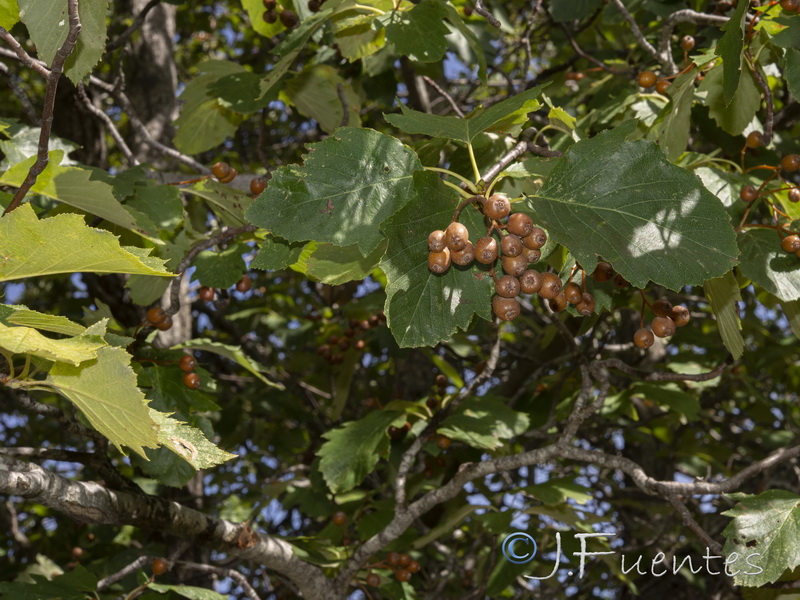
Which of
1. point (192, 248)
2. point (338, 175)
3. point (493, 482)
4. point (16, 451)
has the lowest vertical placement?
point (493, 482)

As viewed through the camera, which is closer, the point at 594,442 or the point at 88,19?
the point at 88,19

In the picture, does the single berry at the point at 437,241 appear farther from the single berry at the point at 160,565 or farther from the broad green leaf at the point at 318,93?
the broad green leaf at the point at 318,93

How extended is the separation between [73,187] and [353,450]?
5.20 feet

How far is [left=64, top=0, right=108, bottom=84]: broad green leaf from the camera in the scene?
2.02 m

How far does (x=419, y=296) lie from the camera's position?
5.66 feet

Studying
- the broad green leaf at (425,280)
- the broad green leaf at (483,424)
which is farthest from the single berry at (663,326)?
the broad green leaf at (483,424)

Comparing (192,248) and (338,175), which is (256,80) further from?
(338,175)

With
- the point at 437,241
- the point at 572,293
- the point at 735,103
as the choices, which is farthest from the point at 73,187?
the point at 735,103

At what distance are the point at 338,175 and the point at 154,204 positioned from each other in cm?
134

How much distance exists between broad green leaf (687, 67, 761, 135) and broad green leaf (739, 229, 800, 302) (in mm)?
561

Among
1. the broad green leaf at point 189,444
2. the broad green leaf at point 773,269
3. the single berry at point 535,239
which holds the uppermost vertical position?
the single berry at point 535,239

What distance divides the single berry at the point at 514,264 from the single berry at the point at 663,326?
697 millimetres

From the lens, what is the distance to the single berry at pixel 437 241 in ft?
5.34

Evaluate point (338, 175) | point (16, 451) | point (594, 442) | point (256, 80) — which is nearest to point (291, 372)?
point (594, 442)
